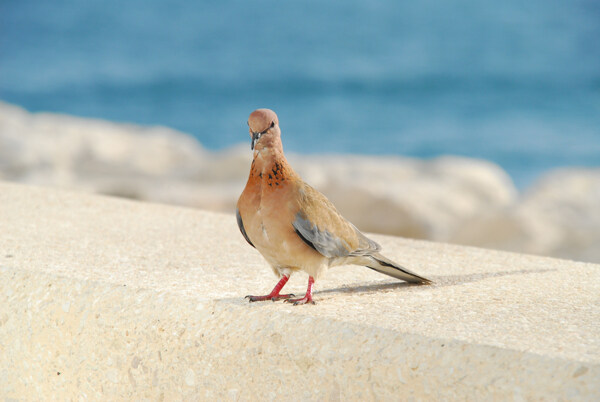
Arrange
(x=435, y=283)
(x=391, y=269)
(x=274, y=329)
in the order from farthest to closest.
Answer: (x=435, y=283), (x=391, y=269), (x=274, y=329)

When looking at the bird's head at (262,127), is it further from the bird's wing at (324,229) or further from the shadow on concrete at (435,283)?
the shadow on concrete at (435,283)

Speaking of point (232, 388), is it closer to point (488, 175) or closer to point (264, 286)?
point (264, 286)

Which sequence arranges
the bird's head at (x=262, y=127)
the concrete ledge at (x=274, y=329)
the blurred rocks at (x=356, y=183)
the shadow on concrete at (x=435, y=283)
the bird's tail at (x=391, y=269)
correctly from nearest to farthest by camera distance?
the concrete ledge at (x=274, y=329) → the bird's head at (x=262, y=127) → the bird's tail at (x=391, y=269) → the shadow on concrete at (x=435, y=283) → the blurred rocks at (x=356, y=183)

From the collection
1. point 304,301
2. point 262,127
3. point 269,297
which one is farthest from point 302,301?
point 262,127

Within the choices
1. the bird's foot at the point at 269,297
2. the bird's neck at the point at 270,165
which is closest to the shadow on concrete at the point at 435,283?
the bird's foot at the point at 269,297

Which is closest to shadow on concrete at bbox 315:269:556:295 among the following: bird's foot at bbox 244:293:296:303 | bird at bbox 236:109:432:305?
bird's foot at bbox 244:293:296:303

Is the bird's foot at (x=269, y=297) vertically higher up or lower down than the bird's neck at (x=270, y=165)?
lower down

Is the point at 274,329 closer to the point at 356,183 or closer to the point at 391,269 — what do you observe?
the point at 391,269

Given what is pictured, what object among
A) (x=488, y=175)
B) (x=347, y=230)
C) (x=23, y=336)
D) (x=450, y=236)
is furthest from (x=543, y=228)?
(x=23, y=336)

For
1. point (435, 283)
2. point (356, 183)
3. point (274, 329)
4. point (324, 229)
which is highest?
point (356, 183)
